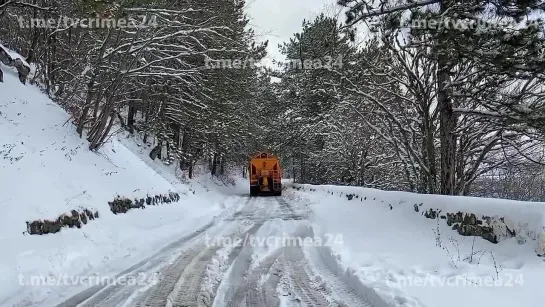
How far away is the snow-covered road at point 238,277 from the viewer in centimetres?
473

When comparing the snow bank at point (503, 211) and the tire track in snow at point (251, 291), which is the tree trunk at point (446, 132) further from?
the tire track in snow at point (251, 291)

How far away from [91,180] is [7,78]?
3.96 metres

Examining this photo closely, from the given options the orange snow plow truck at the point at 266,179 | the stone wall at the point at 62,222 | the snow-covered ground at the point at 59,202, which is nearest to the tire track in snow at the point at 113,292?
the snow-covered ground at the point at 59,202

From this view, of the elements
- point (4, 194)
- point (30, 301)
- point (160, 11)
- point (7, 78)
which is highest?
point (160, 11)

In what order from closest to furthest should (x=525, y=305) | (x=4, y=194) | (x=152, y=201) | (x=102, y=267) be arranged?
(x=525, y=305) < (x=102, y=267) < (x=4, y=194) < (x=152, y=201)

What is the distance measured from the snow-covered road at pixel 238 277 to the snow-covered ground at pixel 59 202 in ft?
1.80

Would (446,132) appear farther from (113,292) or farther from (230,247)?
(113,292)

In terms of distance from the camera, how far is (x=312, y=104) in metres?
21.8

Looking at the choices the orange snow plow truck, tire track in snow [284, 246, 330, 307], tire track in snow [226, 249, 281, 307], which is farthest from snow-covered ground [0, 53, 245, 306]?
the orange snow plow truck

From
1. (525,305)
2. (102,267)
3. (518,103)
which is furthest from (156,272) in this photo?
(518,103)

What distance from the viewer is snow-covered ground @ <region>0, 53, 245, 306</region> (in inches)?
231

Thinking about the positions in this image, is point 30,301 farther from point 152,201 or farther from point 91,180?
point 152,201

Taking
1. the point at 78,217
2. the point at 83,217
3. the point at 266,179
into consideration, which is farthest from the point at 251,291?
the point at 266,179

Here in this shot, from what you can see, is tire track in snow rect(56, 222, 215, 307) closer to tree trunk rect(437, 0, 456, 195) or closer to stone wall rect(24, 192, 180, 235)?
stone wall rect(24, 192, 180, 235)
